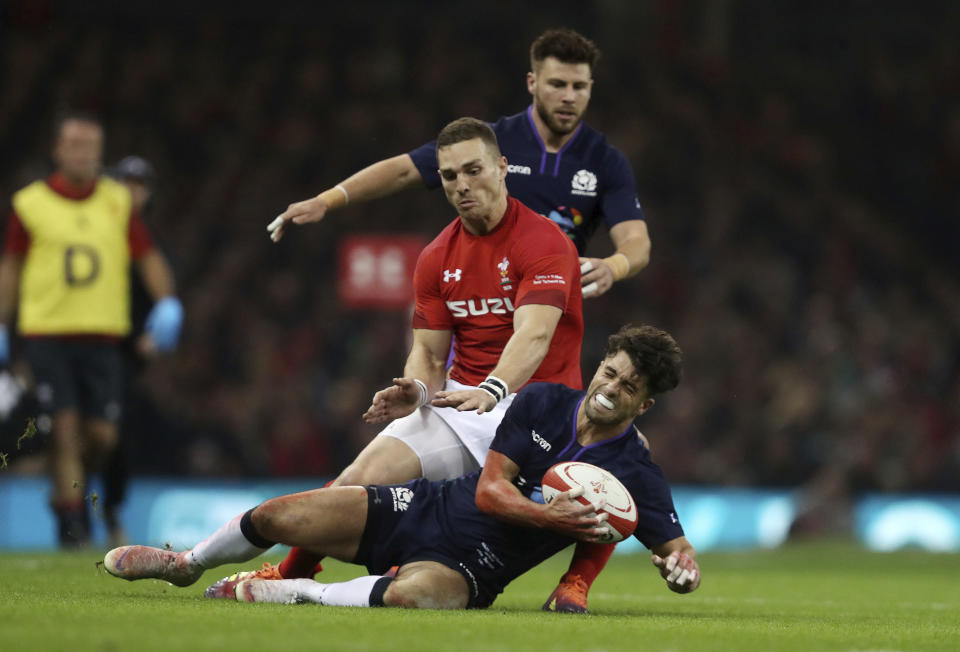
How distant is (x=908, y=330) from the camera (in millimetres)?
17891

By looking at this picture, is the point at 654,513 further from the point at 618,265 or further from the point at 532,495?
the point at 618,265

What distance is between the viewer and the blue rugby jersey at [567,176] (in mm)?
7594

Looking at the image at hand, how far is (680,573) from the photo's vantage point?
5.79 m

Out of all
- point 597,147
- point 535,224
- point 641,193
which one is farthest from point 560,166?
point 641,193

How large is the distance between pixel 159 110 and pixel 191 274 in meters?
3.12

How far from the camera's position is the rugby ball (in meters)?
5.86

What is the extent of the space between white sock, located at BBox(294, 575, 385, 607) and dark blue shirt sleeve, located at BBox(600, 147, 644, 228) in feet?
8.59

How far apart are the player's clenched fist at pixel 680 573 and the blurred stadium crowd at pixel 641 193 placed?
9739mm

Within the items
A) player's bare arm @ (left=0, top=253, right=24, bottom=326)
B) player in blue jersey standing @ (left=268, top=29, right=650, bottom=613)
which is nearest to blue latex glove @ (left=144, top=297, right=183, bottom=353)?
player's bare arm @ (left=0, top=253, right=24, bottom=326)

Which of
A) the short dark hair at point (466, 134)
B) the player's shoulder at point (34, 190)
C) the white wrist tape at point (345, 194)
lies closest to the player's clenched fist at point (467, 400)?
the short dark hair at point (466, 134)

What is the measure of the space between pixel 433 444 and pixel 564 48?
7.24 ft

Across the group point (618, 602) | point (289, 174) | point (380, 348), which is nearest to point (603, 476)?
point (618, 602)

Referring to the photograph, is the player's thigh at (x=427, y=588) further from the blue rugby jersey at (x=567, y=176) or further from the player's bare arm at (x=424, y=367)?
the blue rugby jersey at (x=567, y=176)

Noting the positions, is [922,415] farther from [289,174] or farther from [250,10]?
[250,10]
